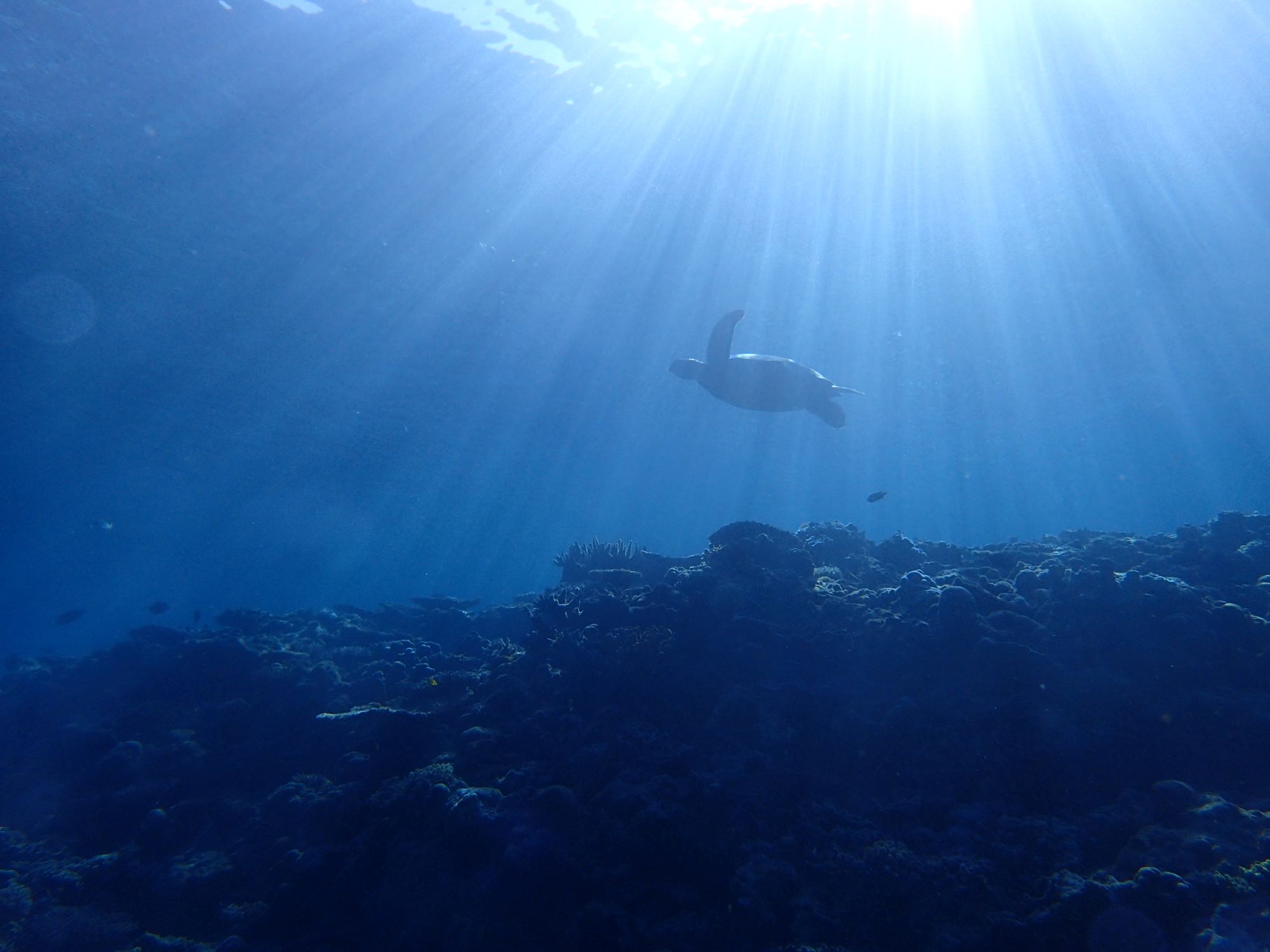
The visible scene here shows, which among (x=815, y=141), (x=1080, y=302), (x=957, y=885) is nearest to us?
(x=957, y=885)

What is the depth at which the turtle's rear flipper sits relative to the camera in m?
12.6

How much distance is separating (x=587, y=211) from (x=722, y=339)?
6497mm

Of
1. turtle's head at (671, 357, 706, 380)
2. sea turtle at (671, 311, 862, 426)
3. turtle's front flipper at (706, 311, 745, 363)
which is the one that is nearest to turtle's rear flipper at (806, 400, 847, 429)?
sea turtle at (671, 311, 862, 426)

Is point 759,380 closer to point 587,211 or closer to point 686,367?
point 686,367

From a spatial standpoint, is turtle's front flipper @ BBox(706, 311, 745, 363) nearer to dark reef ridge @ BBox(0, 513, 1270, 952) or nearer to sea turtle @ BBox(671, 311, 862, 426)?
sea turtle @ BBox(671, 311, 862, 426)

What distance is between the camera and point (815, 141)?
13.5 m

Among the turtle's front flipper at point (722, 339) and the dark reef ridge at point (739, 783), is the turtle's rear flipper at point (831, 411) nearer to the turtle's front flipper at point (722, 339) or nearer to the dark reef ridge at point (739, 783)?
the turtle's front flipper at point (722, 339)

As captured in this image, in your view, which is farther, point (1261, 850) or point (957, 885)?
point (957, 885)

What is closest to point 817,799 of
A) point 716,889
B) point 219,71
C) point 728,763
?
point 728,763

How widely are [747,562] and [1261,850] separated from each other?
4414 millimetres

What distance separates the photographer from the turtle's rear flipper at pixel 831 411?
12.6 m

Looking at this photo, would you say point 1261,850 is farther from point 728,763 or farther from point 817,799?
point 728,763

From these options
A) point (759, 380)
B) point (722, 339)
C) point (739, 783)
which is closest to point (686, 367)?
point (722, 339)

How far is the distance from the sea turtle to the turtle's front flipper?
1 centimetres
